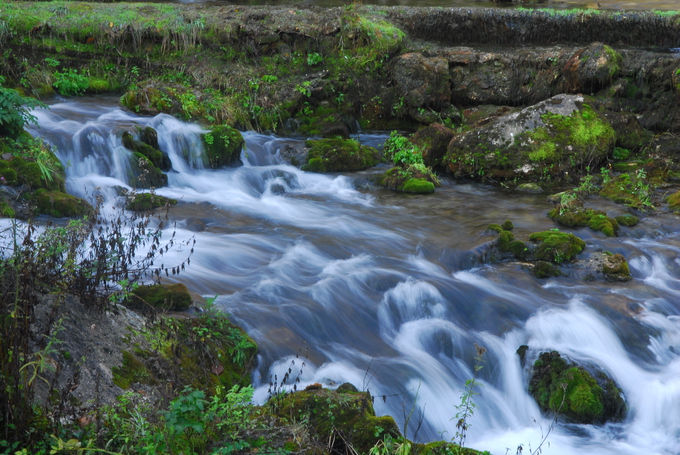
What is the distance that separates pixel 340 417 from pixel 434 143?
8.87 metres

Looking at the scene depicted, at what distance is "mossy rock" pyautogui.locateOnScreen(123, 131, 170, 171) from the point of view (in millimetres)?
10461

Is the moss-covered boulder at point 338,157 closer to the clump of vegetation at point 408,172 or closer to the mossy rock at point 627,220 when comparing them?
the clump of vegetation at point 408,172

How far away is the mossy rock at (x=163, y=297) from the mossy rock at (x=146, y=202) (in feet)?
9.71

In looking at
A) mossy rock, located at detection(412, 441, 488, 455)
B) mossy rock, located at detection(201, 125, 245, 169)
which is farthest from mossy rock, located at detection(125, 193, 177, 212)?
mossy rock, located at detection(412, 441, 488, 455)

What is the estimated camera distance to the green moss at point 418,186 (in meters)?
10.8

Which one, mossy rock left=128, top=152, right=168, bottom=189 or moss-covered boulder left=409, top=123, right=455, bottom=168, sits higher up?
moss-covered boulder left=409, top=123, right=455, bottom=168

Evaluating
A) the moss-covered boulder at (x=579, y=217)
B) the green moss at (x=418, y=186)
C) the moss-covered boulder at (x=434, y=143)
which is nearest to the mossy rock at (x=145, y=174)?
the green moss at (x=418, y=186)

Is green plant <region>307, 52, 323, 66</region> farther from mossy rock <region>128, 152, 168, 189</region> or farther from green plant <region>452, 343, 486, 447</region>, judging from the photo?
green plant <region>452, 343, 486, 447</region>

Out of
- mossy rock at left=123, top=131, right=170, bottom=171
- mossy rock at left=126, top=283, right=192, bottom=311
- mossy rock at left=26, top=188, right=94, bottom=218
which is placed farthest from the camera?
mossy rock at left=123, top=131, right=170, bottom=171

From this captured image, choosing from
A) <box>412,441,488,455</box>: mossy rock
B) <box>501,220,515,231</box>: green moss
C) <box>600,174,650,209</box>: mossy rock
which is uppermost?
<box>412,441,488,455</box>: mossy rock

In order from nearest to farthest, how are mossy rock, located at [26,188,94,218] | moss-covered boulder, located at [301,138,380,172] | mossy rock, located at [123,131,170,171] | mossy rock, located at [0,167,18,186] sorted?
1. mossy rock, located at [26,188,94,218]
2. mossy rock, located at [0,167,18,186]
3. mossy rock, located at [123,131,170,171]
4. moss-covered boulder, located at [301,138,380,172]

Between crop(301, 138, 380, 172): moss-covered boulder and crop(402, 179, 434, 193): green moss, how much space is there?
1.39 meters

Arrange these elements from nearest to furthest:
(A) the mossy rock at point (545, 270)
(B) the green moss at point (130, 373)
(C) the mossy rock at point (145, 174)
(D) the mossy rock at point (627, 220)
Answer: (B) the green moss at point (130, 373), (A) the mossy rock at point (545, 270), (D) the mossy rock at point (627, 220), (C) the mossy rock at point (145, 174)

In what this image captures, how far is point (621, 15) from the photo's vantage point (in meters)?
17.6
